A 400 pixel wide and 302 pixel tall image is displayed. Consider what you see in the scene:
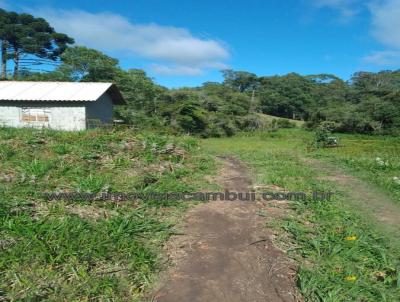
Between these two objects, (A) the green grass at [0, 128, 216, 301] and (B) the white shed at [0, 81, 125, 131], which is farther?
(B) the white shed at [0, 81, 125, 131]

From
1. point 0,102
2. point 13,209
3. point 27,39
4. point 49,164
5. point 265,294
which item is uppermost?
point 27,39

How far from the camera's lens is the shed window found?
547 inches

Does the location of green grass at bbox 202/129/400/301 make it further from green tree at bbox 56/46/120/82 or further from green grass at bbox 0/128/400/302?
green tree at bbox 56/46/120/82

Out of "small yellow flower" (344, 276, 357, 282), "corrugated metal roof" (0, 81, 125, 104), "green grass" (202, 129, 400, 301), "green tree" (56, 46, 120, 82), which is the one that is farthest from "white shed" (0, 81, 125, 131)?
"small yellow flower" (344, 276, 357, 282)

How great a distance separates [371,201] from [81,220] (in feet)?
16.4

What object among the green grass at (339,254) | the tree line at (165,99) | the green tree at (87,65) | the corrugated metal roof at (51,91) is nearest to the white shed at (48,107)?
the corrugated metal roof at (51,91)

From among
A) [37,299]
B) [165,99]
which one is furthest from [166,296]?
[165,99]

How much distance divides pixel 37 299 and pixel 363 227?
13.0 feet

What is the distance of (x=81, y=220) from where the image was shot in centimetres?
364

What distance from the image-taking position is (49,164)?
5.42 meters

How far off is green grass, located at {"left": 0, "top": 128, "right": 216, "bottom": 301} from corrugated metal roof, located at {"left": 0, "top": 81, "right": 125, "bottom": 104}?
7004 mm

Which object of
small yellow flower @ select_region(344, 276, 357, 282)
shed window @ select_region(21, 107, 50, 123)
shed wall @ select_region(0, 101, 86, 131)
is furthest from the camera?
shed window @ select_region(21, 107, 50, 123)

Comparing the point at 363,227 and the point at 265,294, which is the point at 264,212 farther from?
the point at 265,294

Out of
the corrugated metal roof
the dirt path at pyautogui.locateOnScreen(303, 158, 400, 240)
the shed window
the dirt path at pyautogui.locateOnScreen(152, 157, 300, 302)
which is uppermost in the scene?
the corrugated metal roof
